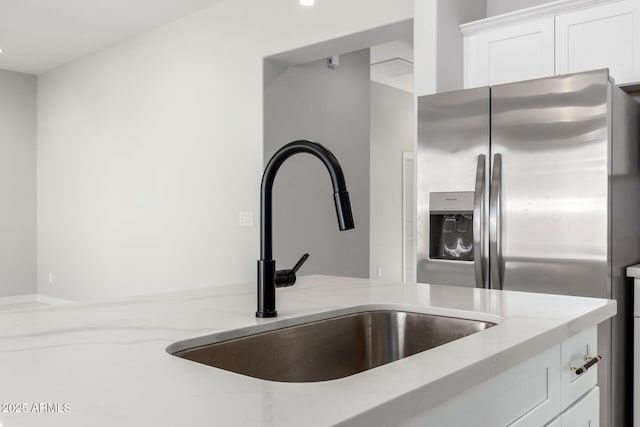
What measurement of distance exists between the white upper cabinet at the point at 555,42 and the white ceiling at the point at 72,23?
94.5 inches

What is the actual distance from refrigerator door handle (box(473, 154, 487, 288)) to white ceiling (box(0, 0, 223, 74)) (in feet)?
9.63

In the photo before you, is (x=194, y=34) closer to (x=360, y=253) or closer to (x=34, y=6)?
(x=34, y=6)

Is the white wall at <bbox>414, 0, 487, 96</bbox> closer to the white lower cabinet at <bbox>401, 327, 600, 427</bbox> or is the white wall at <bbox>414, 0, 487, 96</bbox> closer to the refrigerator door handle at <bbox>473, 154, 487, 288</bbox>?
the refrigerator door handle at <bbox>473, 154, 487, 288</bbox>

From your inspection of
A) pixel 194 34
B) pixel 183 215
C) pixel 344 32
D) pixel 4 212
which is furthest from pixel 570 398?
pixel 4 212

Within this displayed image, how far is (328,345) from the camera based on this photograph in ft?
4.38

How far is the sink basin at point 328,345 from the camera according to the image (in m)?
1.10

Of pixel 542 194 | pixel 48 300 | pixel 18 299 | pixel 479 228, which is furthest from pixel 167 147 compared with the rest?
pixel 542 194

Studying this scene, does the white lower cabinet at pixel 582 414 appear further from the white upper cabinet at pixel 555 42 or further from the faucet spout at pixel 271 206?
the white upper cabinet at pixel 555 42

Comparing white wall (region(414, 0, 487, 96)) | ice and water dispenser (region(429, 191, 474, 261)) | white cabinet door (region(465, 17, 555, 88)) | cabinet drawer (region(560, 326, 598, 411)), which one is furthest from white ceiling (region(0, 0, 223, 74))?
cabinet drawer (region(560, 326, 598, 411))

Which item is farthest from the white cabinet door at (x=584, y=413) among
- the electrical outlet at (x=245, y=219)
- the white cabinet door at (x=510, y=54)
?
the electrical outlet at (x=245, y=219)

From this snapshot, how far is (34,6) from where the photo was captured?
15.0 ft

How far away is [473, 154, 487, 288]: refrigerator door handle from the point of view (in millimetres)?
2635

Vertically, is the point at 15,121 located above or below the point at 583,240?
above

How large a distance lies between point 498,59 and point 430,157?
74 centimetres
